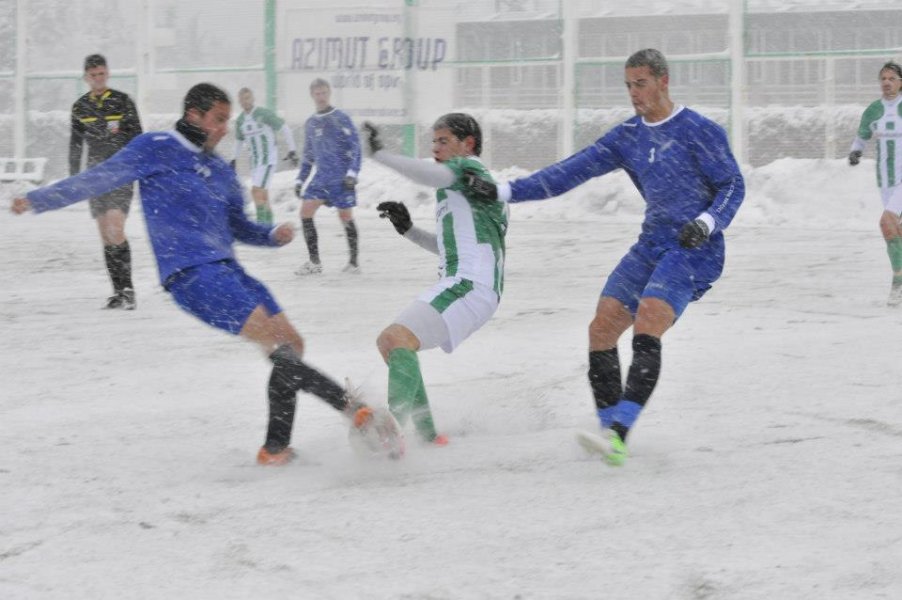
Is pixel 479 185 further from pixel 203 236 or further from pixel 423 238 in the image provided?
pixel 203 236

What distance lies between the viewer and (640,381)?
17.4 feet

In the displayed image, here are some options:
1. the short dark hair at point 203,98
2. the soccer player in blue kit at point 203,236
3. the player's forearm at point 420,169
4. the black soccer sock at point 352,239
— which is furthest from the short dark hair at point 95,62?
the player's forearm at point 420,169

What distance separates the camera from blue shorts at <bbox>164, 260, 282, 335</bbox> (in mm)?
5375

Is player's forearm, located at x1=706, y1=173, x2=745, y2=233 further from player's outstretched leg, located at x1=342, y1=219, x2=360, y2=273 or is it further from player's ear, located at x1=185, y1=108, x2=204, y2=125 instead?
player's outstretched leg, located at x1=342, y1=219, x2=360, y2=273

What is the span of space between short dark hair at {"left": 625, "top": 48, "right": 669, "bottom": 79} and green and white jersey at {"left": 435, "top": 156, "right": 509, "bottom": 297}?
28.4 inches

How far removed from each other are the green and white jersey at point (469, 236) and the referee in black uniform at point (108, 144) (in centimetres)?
527

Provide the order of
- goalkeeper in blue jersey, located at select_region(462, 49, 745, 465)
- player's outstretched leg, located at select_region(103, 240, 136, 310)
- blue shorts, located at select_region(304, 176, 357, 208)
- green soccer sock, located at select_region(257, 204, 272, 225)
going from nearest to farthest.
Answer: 1. goalkeeper in blue jersey, located at select_region(462, 49, 745, 465)
2. player's outstretched leg, located at select_region(103, 240, 136, 310)
3. blue shorts, located at select_region(304, 176, 357, 208)
4. green soccer sock, located at select_region(257, 204, 272, 225)


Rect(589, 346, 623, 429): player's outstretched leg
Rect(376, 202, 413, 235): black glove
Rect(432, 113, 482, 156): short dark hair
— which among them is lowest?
Rect(589, 346, 623, 429): player's outstretched leg

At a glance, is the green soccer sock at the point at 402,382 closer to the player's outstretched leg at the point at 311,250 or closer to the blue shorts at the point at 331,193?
the player's outstretched leg at the point at 311,250

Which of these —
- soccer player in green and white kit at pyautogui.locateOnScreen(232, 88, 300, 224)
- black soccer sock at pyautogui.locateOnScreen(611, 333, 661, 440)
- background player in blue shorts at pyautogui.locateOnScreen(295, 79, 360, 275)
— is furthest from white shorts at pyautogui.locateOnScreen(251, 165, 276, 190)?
black soccer sock at pyautogui.locateOnScreen(611, 333, 661, 440)

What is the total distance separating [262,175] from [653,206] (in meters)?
12.0

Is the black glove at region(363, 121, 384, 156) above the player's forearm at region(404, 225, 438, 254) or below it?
above

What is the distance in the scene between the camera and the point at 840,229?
651 inches

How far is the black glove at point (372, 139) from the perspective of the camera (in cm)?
528
